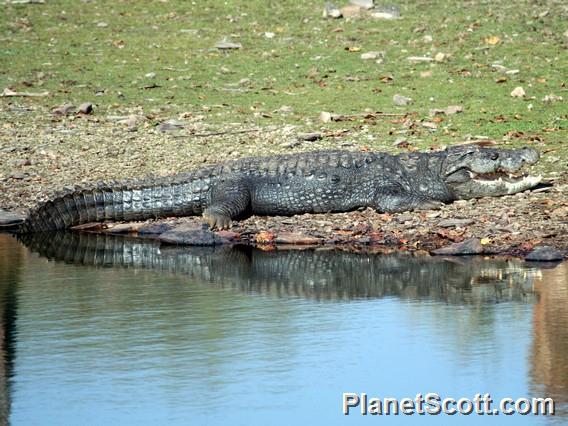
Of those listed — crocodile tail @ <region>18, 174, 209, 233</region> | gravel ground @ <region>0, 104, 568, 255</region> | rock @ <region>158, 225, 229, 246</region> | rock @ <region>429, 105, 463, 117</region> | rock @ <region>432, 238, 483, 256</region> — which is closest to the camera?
rock @ <region>432, 238, 483, 256</region>

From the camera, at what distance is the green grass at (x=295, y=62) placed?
16.1 m

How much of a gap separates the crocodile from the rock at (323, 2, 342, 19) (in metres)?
8.37

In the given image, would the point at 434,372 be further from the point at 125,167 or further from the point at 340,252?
the point at 125,167

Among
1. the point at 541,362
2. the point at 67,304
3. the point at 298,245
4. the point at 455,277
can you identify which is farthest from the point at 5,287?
the point at 541,362

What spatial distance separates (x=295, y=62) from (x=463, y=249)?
8497mm

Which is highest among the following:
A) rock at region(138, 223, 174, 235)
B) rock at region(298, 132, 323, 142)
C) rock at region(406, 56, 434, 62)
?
rock at region(406, 56, 434, 62)

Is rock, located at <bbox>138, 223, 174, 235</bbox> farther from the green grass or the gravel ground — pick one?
the green grass

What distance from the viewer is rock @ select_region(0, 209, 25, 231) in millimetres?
12750

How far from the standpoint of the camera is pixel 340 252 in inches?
439

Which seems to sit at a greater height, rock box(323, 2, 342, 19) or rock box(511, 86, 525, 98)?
rock box(323, 2, 342, 19)

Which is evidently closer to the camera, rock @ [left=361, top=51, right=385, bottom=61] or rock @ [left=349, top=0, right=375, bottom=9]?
rock @ [left=361, top=51, right=385, bottom=61]

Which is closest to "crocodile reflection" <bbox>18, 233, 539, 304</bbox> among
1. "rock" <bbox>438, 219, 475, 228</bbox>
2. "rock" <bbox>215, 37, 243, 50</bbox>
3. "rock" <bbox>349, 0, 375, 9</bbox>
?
"rock" <bbox>438, 219, 475, 228</bbox>

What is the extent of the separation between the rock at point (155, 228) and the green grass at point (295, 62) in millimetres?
3397

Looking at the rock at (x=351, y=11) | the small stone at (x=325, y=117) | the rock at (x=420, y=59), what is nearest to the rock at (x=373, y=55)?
the rock at (x=420, y=59)
